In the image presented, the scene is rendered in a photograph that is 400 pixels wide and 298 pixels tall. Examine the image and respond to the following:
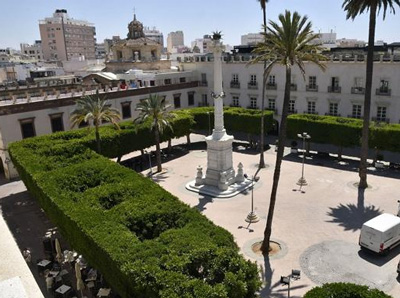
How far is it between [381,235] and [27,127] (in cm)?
3456

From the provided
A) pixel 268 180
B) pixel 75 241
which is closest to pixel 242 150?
pixel 268 180

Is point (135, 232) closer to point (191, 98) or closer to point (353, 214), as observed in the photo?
point (353, 214)

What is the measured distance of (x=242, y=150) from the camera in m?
44.9

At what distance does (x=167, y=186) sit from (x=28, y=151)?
12.2 meters

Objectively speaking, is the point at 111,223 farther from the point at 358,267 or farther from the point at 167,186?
the point at 167,186

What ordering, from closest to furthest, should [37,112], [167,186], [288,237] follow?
1. [288,237]
2. [167,186]
3. [37,112]

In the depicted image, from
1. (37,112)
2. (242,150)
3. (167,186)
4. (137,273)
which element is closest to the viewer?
(137,273)

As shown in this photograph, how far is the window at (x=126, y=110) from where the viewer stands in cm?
4748

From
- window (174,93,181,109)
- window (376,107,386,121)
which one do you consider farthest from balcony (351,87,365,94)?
window (174,93,181,109)

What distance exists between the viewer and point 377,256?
2130 centimetres

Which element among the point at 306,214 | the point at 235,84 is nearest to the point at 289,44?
the point at 306,214

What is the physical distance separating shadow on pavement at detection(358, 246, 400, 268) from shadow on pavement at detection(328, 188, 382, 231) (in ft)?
9.92

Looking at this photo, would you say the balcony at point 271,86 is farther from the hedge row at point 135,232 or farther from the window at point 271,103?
the hedge row at point 135,232

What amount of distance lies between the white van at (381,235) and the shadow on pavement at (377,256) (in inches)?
13.3
